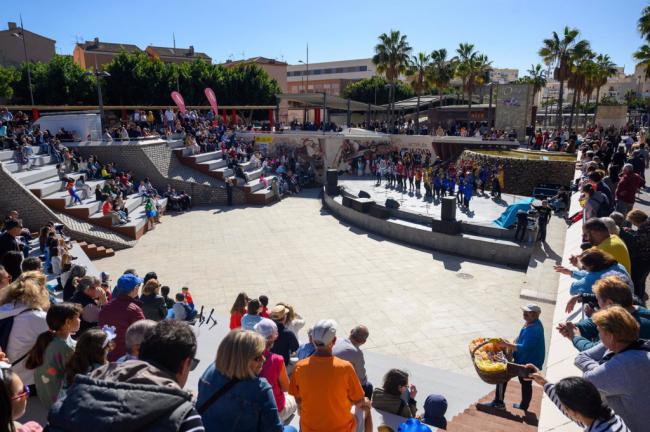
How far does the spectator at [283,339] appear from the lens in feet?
17.8

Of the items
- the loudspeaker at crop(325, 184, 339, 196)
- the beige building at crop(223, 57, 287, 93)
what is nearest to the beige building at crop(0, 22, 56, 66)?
the beige building at crop(223, 57, 287, 93)

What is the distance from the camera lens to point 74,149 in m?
22.1

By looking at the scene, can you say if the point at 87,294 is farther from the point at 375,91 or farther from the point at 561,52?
the point at 375,91

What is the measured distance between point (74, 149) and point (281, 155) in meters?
13.5

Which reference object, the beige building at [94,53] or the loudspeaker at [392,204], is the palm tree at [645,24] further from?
the beige building at [94,53]

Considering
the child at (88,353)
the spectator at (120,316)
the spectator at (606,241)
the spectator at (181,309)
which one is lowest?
the spectator at (181,309)

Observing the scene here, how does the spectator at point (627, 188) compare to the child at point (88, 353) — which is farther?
the spectator at point (627, 188)

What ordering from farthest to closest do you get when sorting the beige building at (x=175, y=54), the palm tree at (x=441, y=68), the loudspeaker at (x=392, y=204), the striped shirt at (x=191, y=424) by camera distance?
the beige building at (x=175, y=54), the palm tree at (x=441, y=68), the loudspeaker at (x=392, y=204), the striped shirt at (x=191, y=424)

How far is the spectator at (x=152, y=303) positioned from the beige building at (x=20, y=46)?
60061mm

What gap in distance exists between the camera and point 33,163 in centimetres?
1889

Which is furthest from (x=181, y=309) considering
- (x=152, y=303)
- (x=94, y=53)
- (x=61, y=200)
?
(x=94, y=53)

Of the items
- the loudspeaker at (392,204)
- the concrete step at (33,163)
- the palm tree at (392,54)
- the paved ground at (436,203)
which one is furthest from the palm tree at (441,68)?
the concrete step at (33,163)

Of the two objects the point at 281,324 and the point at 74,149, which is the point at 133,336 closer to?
the point at 281,324

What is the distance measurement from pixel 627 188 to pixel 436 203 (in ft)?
36.3
